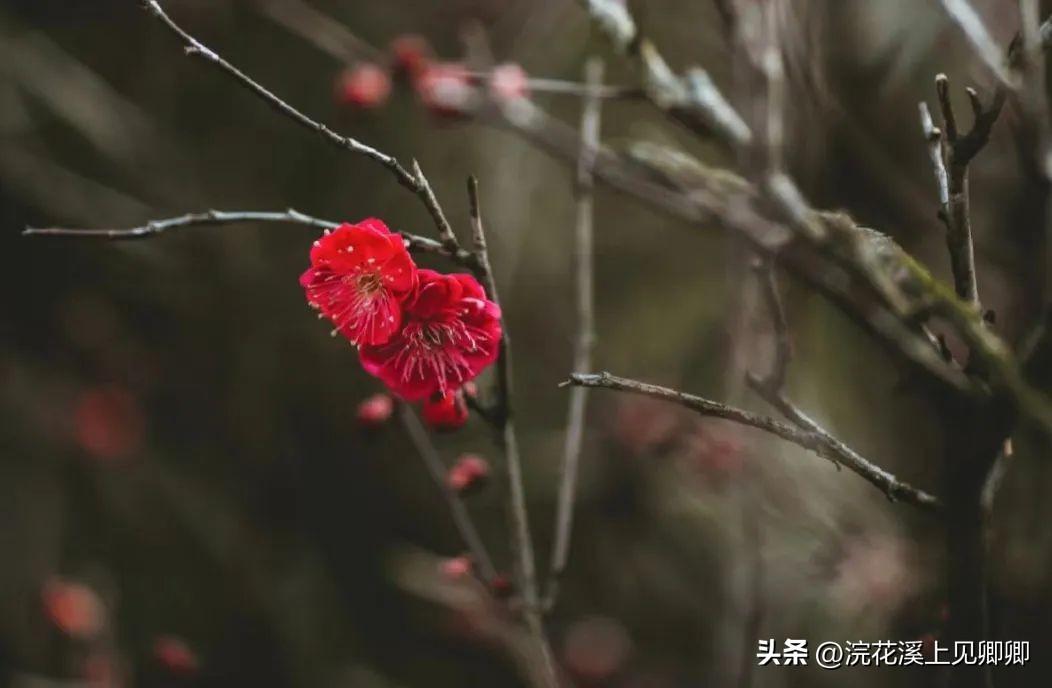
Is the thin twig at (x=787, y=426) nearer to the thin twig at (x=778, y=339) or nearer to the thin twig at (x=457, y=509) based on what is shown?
the thin twig at (x=778, y=339)

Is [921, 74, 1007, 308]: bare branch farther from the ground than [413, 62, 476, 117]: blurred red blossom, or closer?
closer

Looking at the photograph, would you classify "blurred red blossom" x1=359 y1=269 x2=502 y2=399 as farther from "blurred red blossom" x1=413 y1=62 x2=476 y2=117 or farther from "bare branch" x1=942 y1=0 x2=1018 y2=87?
"blurred red blossom" x1=413 y1=62 x2=476 y2=117

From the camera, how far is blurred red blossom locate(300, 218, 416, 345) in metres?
0.89

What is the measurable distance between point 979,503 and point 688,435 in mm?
1058

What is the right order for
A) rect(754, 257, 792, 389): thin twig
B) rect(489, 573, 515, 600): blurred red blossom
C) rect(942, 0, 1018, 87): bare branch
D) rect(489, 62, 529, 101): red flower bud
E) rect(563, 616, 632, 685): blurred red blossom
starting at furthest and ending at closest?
1. rect(563, 616, 632, 685): blurred red blossom
2. rect(489, 62, 529, 101): red flower bud
3. rect(489, 573, 515, 600): blurred red blossom
4. rect(754, 257, 792, 389): thin twig
5. rect(942, 0, 1018, 87): bare branch

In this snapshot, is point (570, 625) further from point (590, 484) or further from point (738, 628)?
point (738, 628)

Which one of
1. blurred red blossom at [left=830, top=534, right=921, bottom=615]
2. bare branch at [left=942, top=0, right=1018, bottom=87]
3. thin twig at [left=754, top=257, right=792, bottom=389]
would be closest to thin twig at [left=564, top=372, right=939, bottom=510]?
thin twig at [left=754, top=257, right=792, bottom=389]

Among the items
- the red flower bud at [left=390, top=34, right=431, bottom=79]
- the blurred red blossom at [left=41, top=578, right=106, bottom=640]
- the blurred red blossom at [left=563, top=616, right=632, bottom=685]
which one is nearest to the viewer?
the red flower bud at [left=390, top=34, right=431, bottom=79]

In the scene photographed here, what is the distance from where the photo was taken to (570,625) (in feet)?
7.49

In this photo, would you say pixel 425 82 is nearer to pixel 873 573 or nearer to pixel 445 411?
pixel 445 411

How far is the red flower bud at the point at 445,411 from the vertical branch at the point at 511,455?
6 centimetres

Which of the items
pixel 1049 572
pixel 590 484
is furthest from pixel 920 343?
pixel 590 484

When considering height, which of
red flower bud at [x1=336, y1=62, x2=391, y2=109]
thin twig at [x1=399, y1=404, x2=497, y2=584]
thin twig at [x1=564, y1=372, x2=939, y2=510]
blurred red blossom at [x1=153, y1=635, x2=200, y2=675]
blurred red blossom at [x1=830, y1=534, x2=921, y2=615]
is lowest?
thin twig at [x1=564, y1=372, x2=939, y2=510]

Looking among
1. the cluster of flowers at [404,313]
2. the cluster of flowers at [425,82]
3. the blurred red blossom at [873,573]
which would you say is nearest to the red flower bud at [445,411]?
the cluster of flowers at [404,313]
